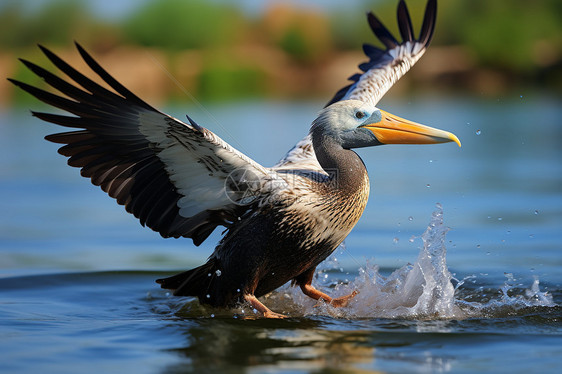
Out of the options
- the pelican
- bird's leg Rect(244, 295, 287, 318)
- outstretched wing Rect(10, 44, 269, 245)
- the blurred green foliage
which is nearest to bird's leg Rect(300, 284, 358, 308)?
the pelican

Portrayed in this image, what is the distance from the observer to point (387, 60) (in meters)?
8.34

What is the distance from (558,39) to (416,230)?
3242cm

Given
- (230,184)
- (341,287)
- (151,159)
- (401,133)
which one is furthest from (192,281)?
(401,133)

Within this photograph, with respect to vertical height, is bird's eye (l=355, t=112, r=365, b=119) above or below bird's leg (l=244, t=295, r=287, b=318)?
above

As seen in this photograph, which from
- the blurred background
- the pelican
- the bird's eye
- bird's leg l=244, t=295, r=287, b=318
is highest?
the blurred background

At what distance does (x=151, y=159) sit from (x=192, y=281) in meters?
1.03

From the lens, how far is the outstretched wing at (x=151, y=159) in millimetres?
5645

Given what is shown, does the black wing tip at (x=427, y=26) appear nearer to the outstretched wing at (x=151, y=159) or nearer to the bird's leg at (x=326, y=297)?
the bird's leg at (x=326, y=297)

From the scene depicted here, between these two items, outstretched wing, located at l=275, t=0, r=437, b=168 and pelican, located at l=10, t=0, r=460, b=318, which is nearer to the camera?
pelican, located at l=10, t=0, r=460, b=318

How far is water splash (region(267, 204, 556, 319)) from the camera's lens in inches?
246

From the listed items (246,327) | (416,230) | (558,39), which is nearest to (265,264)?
(246,327)

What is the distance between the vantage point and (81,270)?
7.96 m

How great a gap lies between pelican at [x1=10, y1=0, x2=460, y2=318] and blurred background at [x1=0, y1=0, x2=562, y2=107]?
23145 mm

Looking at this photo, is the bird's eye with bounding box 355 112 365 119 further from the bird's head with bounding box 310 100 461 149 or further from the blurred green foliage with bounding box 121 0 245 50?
the blurred green foliage with bounding box 121 0 245 50
